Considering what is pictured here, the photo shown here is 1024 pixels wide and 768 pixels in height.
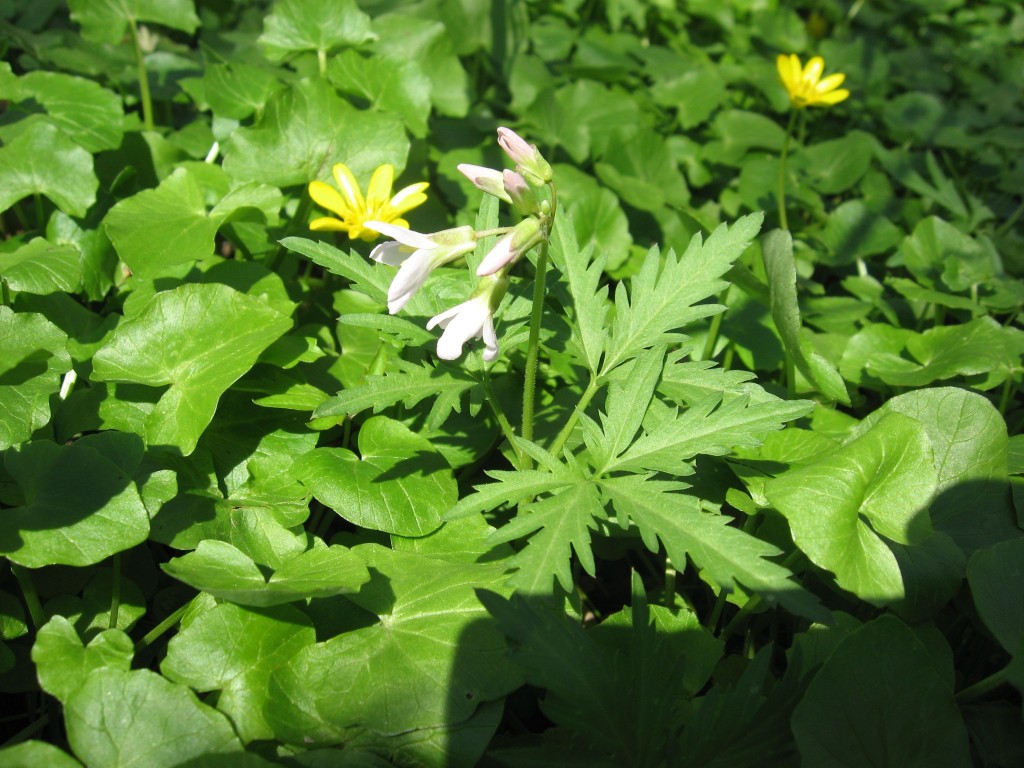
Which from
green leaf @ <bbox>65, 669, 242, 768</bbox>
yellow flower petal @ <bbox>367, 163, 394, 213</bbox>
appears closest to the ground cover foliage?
green leaf @ <bbox>65, 669, 242, 768</bbox>

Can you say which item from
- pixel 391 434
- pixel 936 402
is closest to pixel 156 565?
pixel 391 434

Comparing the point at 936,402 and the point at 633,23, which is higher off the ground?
the point at 633,23

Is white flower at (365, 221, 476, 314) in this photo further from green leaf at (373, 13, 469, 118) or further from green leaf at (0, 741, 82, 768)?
→ green leaf at (373, 13, 469, 118)

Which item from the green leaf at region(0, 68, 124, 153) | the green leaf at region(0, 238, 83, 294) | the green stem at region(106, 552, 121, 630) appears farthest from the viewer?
the green leaf at region(0, 68, 124, 153)

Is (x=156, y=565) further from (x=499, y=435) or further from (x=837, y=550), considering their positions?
(x=837, y=550)

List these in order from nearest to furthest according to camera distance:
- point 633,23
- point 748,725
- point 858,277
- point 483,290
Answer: point 748,725 < point 483,290 < point 858,277 < point 633,23

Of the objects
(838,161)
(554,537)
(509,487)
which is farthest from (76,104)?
(838,161)
